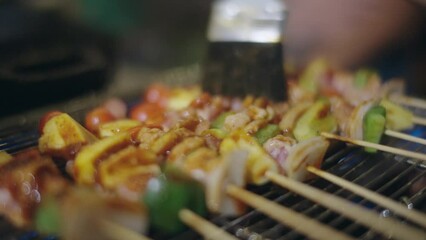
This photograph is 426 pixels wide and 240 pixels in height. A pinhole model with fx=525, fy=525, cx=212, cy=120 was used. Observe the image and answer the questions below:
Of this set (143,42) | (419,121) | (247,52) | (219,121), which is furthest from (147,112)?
(143,42)

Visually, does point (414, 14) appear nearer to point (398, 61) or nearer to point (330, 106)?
point (398, 61)

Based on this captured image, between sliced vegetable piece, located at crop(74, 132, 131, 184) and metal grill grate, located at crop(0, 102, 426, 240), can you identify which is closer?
metal grill grate, located at crop(0, 102, 426, 240)

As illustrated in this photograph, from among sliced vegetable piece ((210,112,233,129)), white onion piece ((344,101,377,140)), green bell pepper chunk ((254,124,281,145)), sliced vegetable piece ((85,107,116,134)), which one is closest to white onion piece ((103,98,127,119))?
sliced vegetable piece ((85,107,116,134))

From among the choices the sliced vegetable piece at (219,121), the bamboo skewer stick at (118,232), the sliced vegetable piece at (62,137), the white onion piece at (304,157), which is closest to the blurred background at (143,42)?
the sliced vegetable piece at (219,121)

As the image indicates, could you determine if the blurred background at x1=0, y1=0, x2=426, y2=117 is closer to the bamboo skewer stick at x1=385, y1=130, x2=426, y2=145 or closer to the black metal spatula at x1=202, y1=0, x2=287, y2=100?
the black metal spatula at x1=202, y1=0, x2=287, y2=100

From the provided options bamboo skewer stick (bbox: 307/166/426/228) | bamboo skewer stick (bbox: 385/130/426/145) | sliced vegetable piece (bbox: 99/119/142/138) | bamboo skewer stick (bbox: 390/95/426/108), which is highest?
bamboo skewer stick (bbox: 390/95/426/108)

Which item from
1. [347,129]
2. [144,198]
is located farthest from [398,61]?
[144,198]
